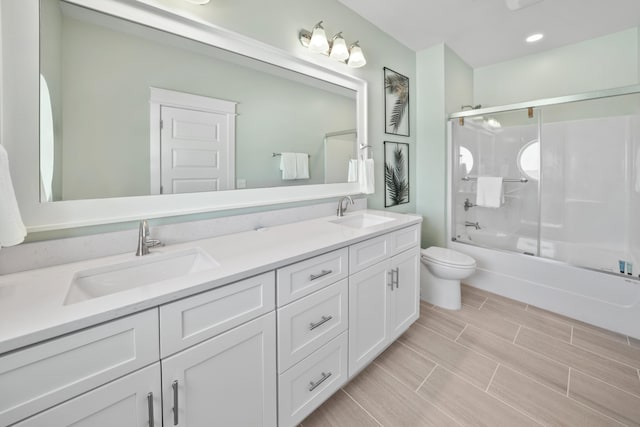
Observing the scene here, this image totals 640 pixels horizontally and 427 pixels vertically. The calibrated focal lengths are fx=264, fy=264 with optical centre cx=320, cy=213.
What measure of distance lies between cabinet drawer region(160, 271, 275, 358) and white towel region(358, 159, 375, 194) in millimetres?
1345

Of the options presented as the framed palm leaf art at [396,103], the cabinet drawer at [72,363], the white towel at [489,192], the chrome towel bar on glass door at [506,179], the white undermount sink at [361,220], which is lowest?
the cabinet drawer at [72,363]

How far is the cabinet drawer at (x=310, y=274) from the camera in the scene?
1.05 meters

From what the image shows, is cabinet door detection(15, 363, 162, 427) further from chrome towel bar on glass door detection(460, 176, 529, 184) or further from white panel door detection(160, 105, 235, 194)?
chrome towel bar on glass door detection(460, 176, 529, 184)

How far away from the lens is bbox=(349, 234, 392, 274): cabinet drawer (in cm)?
136

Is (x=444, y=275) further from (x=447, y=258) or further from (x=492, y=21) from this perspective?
(x=492, y=21)

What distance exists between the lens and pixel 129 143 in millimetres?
1129

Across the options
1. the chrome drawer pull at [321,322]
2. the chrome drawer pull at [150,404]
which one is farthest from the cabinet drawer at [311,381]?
the chrome drawer pull at [150,404]

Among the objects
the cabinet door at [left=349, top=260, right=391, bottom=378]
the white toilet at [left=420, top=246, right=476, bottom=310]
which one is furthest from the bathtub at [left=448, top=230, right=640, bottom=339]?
the cabinet door at [left=349, top=260, right=391, bottom=378]

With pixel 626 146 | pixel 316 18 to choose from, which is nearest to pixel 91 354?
pixel 316 18

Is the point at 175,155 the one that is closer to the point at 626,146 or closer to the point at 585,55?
the point at 626,146

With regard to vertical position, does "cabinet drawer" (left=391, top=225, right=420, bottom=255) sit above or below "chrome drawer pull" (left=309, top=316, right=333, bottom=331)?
above

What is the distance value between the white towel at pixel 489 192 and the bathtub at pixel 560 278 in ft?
1.20

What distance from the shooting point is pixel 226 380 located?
0.90 meters

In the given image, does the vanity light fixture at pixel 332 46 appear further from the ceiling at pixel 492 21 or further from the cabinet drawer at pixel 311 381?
the cabinet drawer at pixel 311 381
